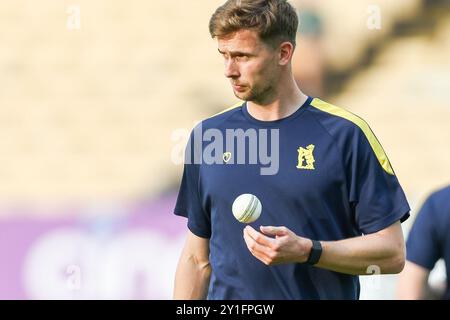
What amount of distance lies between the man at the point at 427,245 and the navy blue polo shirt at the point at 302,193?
0.38 meters

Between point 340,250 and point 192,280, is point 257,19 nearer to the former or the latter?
point 340,250

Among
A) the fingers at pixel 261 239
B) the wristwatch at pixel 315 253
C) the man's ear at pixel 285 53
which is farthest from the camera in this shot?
the man's ear at pixel 285 53

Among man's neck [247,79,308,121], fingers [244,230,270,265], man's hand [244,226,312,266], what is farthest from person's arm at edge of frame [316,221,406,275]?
man's neck [247,79,308,121]

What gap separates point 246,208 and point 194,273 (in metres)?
0.61

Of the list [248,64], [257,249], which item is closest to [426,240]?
[257,249]

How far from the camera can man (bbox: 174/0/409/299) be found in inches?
158

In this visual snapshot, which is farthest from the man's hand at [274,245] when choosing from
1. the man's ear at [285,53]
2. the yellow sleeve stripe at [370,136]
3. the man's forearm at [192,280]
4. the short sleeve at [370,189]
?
the man's ear at [285,53]

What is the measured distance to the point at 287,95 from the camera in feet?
13.8

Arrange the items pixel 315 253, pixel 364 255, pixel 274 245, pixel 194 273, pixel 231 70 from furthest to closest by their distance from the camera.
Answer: pixel 194 273 < pixel 231 70 < pixel 364 255 < pixel 315 253 < pixel 274 245

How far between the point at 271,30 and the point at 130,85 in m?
4.57

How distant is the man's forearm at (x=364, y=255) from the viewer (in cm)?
391

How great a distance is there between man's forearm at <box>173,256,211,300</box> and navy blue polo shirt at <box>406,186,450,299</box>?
975mm

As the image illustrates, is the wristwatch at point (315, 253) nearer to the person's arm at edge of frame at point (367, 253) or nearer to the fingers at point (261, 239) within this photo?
the person's arm at edge of frame at point (367, 253)

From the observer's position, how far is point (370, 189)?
4.00 m
